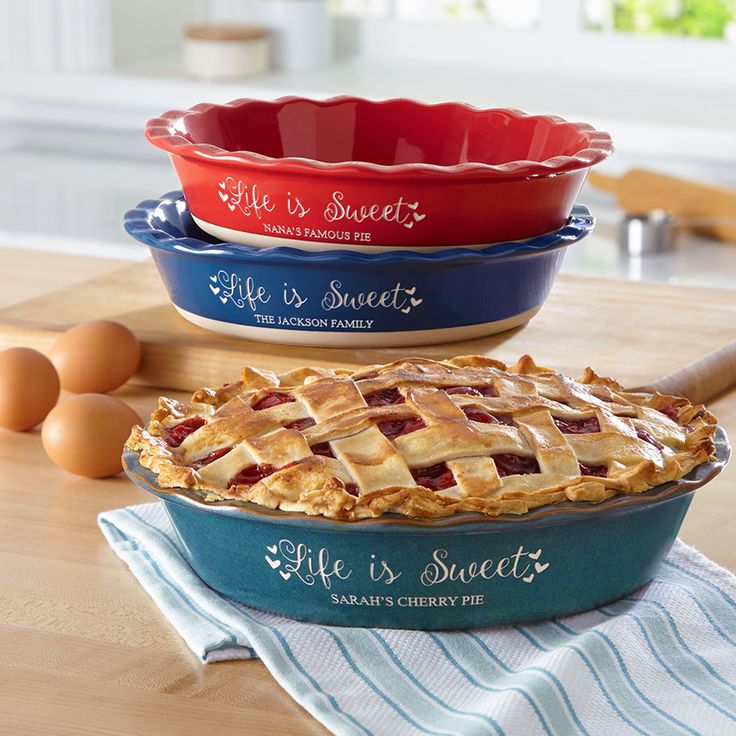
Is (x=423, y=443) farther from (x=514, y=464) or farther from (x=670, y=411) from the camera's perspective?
(x=670, y=411)

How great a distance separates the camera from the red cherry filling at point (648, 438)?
811mm

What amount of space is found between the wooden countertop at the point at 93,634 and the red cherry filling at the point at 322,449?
0.41 ft

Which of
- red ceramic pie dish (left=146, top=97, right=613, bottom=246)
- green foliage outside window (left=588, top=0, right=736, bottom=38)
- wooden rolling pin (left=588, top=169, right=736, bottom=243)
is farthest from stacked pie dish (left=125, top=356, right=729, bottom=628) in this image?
green foliage outside window (left=588, top=0, right=736, bottom=38)

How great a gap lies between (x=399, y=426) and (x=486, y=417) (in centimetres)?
5

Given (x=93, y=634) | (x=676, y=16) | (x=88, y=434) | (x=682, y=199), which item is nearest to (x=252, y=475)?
(x=93, y=634)

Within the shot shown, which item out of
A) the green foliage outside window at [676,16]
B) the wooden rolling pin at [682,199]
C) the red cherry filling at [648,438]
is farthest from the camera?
the green foliage outside window at [676,16]

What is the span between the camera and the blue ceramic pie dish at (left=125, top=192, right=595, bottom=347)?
1108 millimetres

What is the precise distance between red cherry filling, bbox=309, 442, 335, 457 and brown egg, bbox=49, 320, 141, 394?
44 centimetres

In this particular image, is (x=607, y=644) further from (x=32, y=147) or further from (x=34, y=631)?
(x=32, y=147)

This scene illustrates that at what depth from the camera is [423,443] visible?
0.77m

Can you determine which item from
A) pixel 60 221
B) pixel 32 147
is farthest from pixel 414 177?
pixel 32 147

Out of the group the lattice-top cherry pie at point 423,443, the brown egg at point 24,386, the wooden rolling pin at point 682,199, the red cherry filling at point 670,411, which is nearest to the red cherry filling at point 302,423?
the lattice-top cherry pie at point 423,443

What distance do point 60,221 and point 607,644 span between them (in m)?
1.97

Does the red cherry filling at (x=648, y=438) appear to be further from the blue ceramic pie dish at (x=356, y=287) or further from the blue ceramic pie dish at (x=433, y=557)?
the blue ceramic pie dish at (x=356, y=287)
